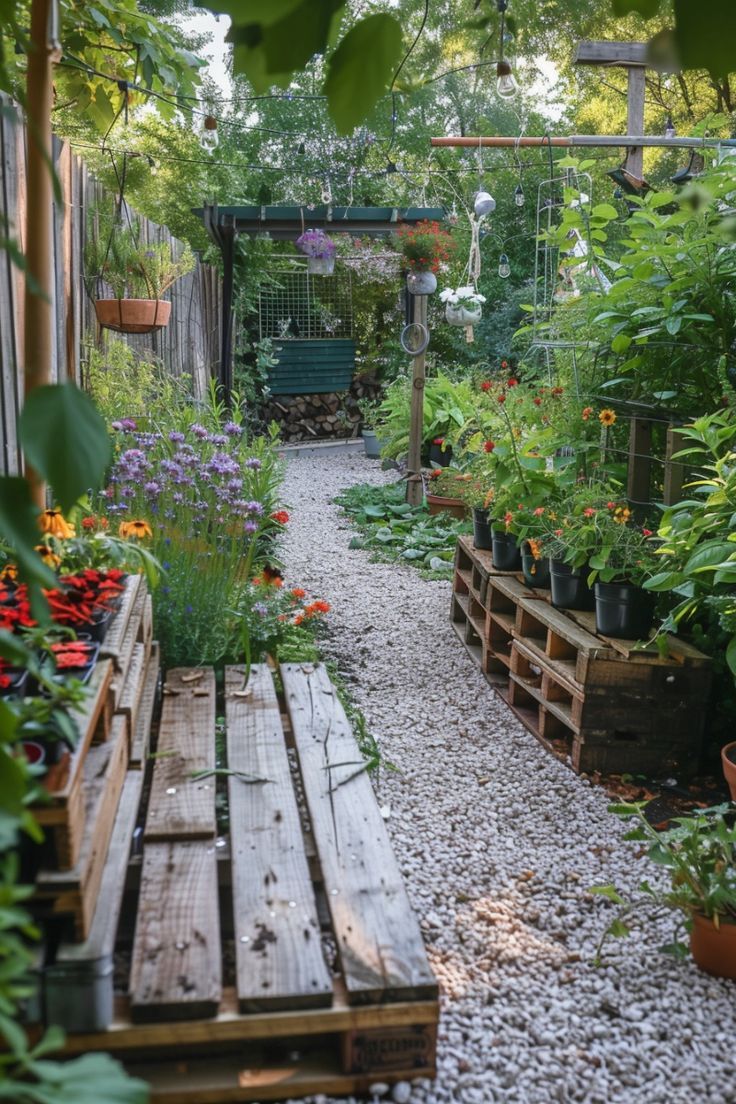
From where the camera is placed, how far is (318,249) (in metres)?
9.95

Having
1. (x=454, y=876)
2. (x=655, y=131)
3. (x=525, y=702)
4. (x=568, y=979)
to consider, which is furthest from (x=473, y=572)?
(x=655, y=131)

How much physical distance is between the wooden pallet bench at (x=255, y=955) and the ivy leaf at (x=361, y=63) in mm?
1399

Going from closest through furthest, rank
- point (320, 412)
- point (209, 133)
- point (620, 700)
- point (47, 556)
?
point (47, 556) → point (620, 700) → point (209, 133) → point (320, 412)

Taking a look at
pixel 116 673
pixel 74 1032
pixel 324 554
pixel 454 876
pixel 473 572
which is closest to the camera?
pixel 74 1032

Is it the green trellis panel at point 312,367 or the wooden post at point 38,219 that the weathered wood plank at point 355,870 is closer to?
the wooden post at point 38,219

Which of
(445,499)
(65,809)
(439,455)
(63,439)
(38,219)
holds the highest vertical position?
(38,219)

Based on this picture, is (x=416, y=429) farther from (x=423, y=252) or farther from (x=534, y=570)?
(x=534, y=570)

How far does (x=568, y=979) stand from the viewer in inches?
91.1

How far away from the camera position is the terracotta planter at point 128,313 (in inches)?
189

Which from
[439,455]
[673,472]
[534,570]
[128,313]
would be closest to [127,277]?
[128,313]

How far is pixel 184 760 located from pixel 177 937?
0.78 metres

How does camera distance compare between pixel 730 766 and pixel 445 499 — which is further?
pixel 445 499

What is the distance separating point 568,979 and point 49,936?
120cm

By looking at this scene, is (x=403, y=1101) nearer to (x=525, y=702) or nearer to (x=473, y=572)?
(x=525, y=702)
